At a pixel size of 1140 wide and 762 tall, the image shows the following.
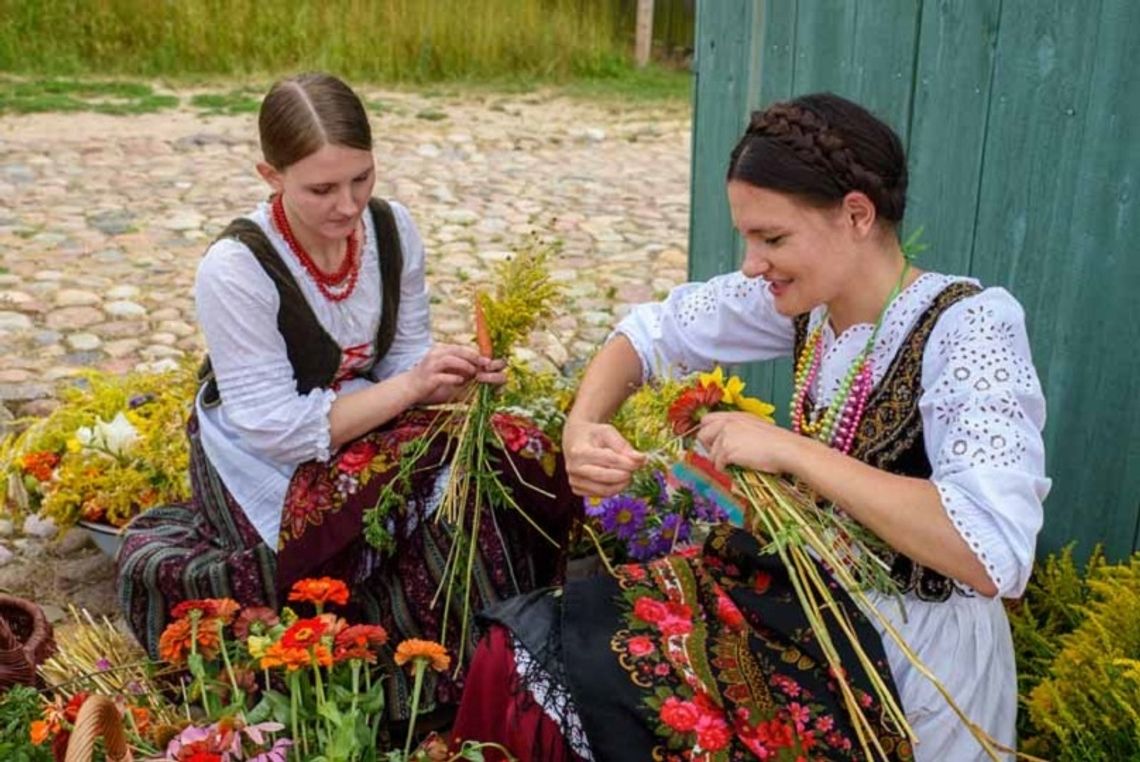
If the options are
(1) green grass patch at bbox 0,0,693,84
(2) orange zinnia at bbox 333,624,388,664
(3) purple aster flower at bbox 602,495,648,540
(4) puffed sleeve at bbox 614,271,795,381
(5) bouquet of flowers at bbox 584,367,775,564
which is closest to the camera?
(2) orange zinnia at bbox 333,624,388,664

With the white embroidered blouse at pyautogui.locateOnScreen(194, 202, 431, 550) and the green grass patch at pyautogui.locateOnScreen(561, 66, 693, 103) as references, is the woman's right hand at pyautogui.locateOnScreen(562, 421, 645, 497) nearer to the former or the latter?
the white embroidered blouse at pyautogui.locateOnScreen(194, 202, 431, 550)

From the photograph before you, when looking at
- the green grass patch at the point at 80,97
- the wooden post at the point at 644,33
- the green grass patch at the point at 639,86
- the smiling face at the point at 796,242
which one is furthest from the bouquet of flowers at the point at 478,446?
the wooden post at the point at 644,33

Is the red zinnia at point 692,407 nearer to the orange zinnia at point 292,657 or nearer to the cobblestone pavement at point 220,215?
the orange zinnia at point 292,657

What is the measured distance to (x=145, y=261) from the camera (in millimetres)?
6957

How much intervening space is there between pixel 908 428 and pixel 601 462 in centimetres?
59

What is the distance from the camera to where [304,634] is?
7.68 ft

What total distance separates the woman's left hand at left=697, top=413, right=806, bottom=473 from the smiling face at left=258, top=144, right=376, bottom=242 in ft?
3.71

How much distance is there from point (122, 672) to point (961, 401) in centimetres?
214

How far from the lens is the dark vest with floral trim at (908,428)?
7.51 ft

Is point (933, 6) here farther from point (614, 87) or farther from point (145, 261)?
point (614, 87)

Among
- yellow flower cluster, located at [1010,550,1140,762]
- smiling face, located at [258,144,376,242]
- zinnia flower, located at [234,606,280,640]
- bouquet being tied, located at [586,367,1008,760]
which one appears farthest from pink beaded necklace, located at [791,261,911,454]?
smiling face, located at [258,144,376,242]

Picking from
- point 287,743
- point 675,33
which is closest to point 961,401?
point 287,743

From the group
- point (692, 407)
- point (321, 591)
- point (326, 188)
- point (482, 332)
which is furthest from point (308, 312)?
point (692, 407)

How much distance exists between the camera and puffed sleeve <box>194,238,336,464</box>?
2971 mm
